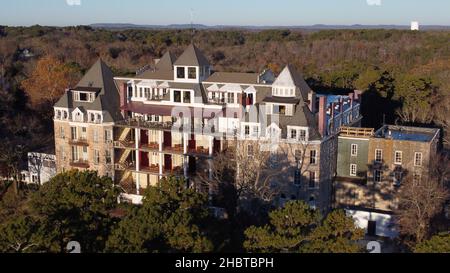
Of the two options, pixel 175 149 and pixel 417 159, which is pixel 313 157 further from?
pixel 175 149

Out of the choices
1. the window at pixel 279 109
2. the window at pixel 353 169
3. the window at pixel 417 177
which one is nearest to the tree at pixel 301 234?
the window at pixel 279 109

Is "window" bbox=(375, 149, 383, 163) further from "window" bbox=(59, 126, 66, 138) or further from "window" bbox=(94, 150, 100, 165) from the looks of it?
"window" bbox=(59, 126, 66, 138)

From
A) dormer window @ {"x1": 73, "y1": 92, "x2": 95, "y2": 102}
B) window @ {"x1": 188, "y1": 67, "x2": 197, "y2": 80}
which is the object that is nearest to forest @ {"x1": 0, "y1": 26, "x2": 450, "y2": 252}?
dormer window @ {"x1": 73, "y1": 92, "x2": 95, "y2": 102}

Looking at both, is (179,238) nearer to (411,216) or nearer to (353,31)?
(411,216)

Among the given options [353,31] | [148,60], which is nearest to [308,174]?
[148,60]

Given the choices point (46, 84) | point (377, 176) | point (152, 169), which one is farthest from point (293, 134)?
point (46, 84)
